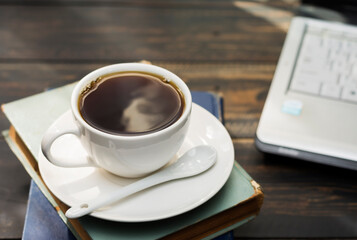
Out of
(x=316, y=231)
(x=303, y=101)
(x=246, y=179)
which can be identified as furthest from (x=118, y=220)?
(x=303, y=101)

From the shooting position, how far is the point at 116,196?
390 mm

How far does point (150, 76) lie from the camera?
1.57 feet

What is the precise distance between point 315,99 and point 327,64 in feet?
0.33

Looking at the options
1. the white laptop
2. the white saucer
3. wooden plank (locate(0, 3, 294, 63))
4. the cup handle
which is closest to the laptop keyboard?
the white laptop

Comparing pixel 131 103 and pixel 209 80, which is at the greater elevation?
pixel 131 103

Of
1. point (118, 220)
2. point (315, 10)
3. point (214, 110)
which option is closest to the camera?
point (118, 220)

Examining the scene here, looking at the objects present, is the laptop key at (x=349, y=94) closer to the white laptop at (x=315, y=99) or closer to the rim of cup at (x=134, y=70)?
the white laptop at (x=315, y=99)

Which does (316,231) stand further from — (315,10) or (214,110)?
(315,10)

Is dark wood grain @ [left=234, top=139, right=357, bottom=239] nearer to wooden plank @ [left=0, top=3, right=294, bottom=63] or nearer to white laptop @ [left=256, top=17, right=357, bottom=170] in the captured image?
white laptop @ [left=256, top=17, right=357, bottom=170]

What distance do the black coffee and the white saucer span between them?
0.06 metres

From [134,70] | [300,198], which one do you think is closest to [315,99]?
[300,198]

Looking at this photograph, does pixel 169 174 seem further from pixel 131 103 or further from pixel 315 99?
pixel 315 99

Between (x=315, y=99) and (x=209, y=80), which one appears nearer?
(x=315, y=99)

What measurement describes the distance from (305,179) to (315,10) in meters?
0.55
